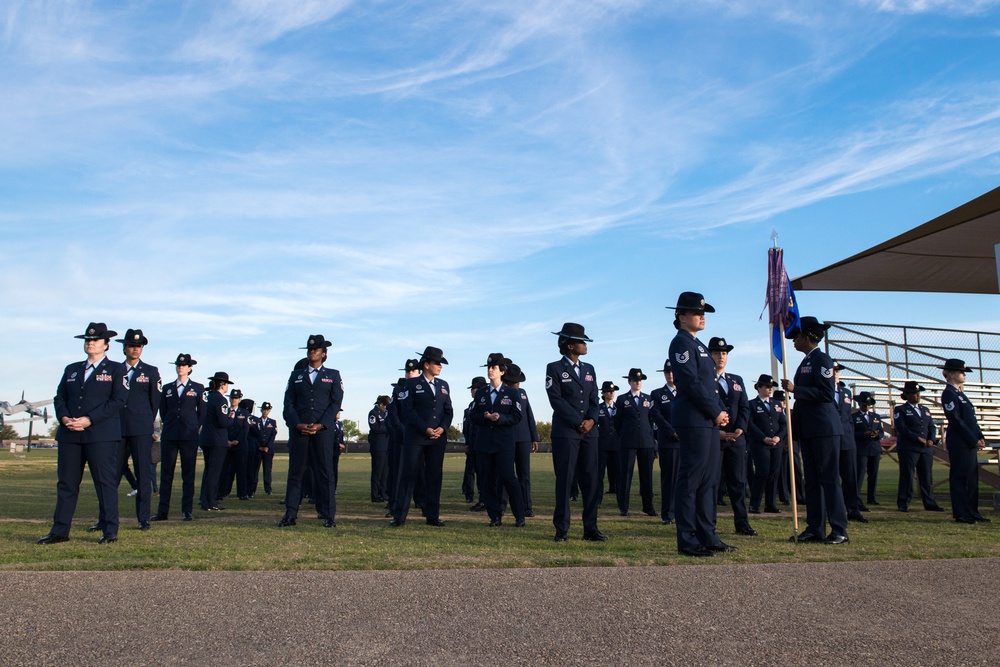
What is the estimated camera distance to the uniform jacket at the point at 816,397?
26.5 feet

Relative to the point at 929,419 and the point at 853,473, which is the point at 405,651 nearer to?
the point at 853,473

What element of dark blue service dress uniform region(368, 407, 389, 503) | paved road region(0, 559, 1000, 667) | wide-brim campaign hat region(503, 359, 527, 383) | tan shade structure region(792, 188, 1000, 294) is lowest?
paved road region(0, 559, 1000, 667)

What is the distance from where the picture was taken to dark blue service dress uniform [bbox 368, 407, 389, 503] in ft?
47.3

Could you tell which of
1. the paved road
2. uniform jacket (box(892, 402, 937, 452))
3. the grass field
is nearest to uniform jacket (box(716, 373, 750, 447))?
the grass field

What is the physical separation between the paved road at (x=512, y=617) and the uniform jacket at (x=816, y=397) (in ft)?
7.85

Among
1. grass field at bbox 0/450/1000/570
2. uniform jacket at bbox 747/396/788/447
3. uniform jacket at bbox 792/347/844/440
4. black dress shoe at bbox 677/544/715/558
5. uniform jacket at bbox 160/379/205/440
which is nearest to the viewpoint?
grass field at bbox 0/450/1000/570

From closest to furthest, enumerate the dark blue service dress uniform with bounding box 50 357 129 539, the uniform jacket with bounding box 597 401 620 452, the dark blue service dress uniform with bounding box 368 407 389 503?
the dark blue service dress uniform with bounding box 50 357 129 539
the uniform jacket with bounding box 597 401 620 452
the dark blue service dress uniform with bounding box 368 407 389 503

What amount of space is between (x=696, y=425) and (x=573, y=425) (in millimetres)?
1279

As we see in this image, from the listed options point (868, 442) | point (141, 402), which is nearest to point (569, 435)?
point (141, 402)

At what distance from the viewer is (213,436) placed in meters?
12.0

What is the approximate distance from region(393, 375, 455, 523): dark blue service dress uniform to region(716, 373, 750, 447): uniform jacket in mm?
3207

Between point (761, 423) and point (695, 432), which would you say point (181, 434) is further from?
point (761, 423)

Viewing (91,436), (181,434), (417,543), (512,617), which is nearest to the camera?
(512,617)

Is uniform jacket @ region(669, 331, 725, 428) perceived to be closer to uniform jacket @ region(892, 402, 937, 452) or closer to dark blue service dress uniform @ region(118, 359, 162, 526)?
dark blue service dress uniform @ region(118, 359, 162, 526)
